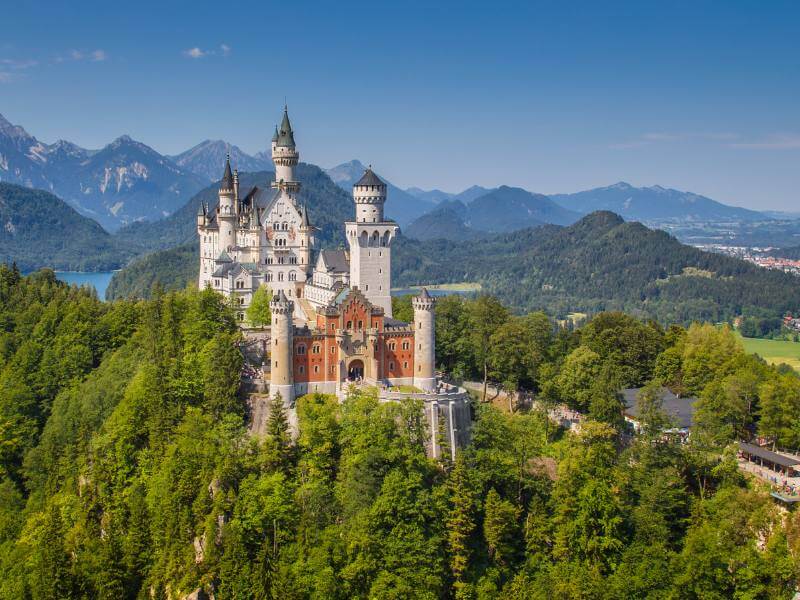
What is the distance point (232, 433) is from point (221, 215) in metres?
38.7

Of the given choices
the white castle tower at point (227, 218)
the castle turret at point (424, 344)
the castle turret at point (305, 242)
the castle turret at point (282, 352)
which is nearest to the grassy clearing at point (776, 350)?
the castle turret at point (305, 242)

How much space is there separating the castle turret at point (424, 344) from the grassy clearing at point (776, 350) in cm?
6850

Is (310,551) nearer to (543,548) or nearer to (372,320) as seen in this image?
(543,548)

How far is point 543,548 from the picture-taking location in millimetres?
54844

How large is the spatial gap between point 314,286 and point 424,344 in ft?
77.0

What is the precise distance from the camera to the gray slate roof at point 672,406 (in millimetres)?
67188

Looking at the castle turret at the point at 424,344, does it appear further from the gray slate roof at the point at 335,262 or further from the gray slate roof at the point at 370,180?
the gray slate roof at the point at 335,262

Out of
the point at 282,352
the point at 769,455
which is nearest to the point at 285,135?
Answer: the point at 282,352

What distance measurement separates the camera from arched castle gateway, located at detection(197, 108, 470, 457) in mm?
62469

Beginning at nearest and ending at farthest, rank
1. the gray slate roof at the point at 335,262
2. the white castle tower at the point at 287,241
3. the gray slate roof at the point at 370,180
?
the gray slate roof at the point at 370,180, the gray slate roof at the point at 335,262, the white castle tower at the point at 287,241

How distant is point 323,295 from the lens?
82.5 metres

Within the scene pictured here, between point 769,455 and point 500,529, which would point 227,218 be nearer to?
point 500,529

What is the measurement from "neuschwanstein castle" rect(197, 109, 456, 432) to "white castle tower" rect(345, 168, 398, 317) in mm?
83

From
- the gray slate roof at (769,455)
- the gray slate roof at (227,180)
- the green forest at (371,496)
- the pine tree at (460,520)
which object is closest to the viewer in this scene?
the green forest at (371,496)
